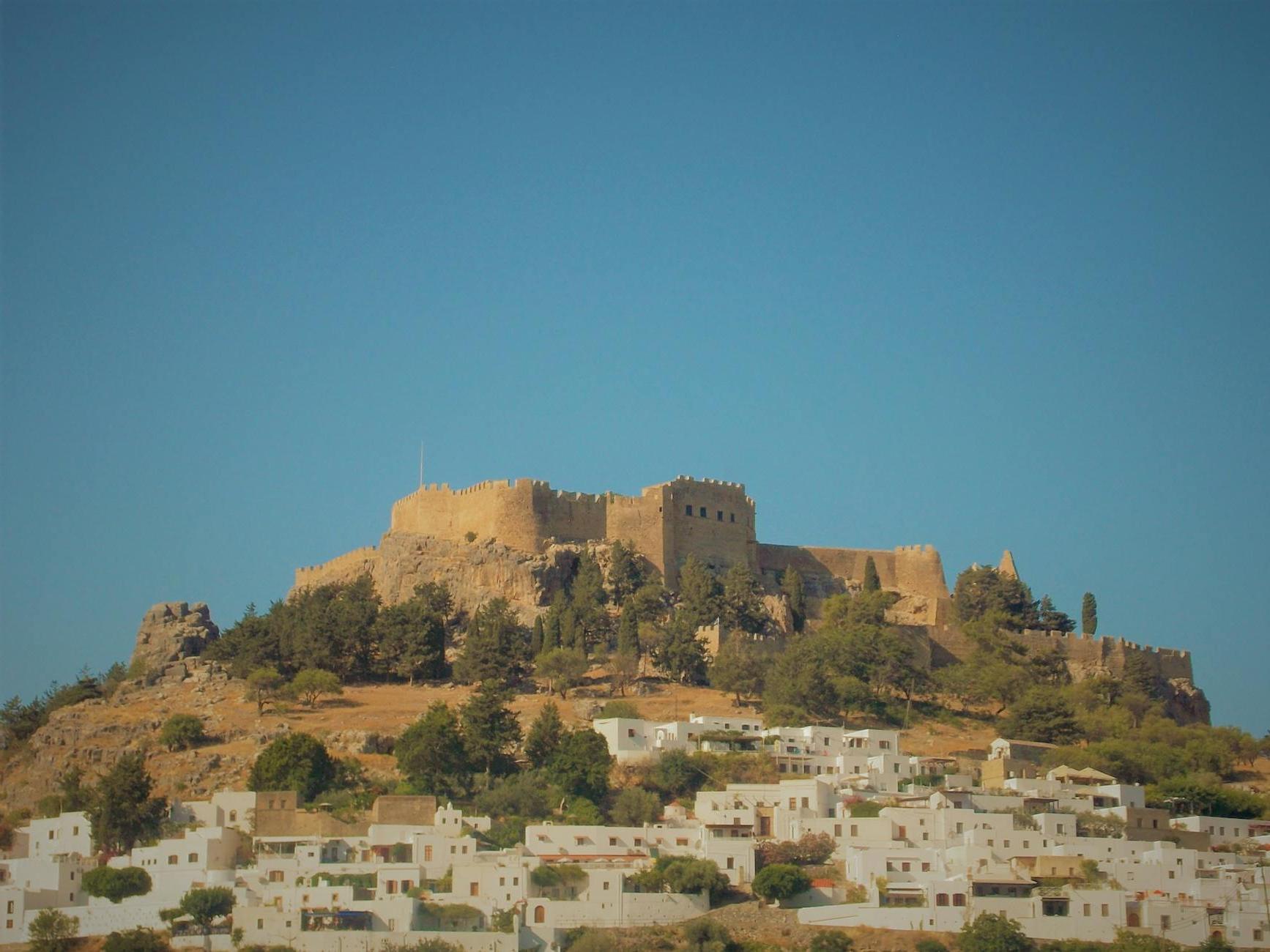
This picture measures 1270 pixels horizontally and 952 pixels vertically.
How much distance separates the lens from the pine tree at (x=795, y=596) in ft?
241

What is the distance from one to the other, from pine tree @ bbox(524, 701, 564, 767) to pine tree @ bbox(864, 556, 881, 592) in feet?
69.9

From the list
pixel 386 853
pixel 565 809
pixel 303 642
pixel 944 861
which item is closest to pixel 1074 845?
pixel 944 861

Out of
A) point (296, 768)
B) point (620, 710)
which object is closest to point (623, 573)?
point (620, 710)

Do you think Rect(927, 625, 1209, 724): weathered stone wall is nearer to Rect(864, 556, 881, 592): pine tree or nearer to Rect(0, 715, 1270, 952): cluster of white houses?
Rect(864, 556, 881, 592): pine tree

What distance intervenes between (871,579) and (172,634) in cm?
2415

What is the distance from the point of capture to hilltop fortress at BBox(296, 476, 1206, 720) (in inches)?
2842

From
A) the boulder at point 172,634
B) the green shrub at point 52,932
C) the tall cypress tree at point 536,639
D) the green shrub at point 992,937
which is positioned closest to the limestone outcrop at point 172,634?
the boulder at point 172,634

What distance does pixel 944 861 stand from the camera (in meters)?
50.7

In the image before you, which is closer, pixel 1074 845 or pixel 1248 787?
pixel 1074 845

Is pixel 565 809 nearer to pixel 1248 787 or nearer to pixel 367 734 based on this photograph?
pixel 367 734

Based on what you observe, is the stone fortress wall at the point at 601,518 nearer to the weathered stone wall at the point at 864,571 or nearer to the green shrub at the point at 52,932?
the weathered stone wall at the point at 864,571

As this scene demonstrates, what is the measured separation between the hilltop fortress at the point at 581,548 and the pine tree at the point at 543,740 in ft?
41.0

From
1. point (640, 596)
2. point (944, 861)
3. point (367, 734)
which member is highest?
point (640, 596)

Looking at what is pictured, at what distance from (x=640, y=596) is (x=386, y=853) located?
68.5 ft
